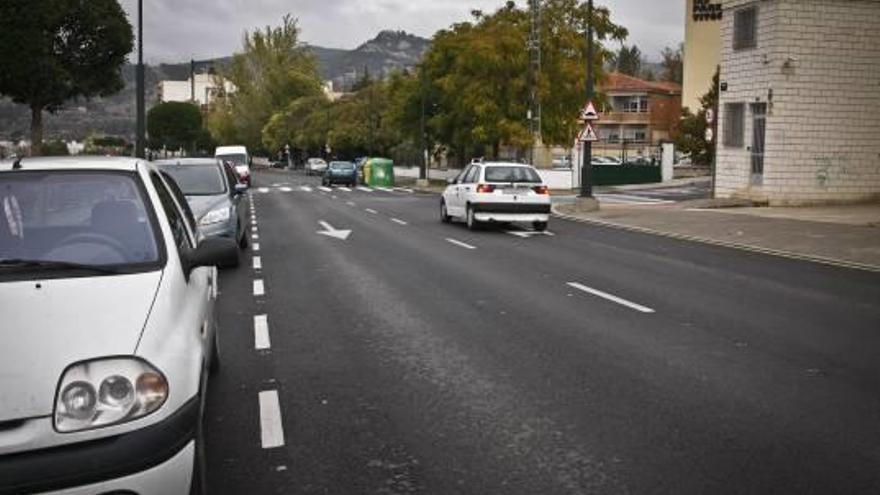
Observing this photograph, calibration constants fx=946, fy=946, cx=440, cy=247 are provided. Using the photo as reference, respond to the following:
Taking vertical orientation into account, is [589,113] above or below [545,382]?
Answer: above

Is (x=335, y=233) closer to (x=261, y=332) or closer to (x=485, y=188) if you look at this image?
(x=485, y=188)

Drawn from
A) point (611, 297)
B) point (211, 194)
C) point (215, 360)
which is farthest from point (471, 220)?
point (215, 360)

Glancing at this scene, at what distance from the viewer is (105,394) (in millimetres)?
3639

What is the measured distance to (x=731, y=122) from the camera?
29516 mm

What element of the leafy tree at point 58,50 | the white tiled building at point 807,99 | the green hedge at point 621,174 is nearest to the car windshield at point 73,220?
the leafy tree at point 58,50

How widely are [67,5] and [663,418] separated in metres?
23.4

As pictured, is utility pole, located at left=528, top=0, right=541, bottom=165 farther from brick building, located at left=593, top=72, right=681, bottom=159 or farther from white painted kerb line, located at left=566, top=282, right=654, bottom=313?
brick building, located at left=593, top=72, right=681, bottom=159

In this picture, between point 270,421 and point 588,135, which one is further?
point 588,135

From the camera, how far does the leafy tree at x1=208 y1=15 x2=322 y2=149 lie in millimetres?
109625

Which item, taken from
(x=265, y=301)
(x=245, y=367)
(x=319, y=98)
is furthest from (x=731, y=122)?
(x=319, y=98)

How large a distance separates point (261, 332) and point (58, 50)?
788 inches

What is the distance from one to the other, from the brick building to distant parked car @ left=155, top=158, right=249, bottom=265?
3175 inches

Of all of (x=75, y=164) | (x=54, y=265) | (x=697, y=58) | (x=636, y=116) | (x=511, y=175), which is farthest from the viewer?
(x=636, y=116)

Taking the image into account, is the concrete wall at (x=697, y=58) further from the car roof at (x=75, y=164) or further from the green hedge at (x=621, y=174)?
the car roof at (x=75, y=164)
